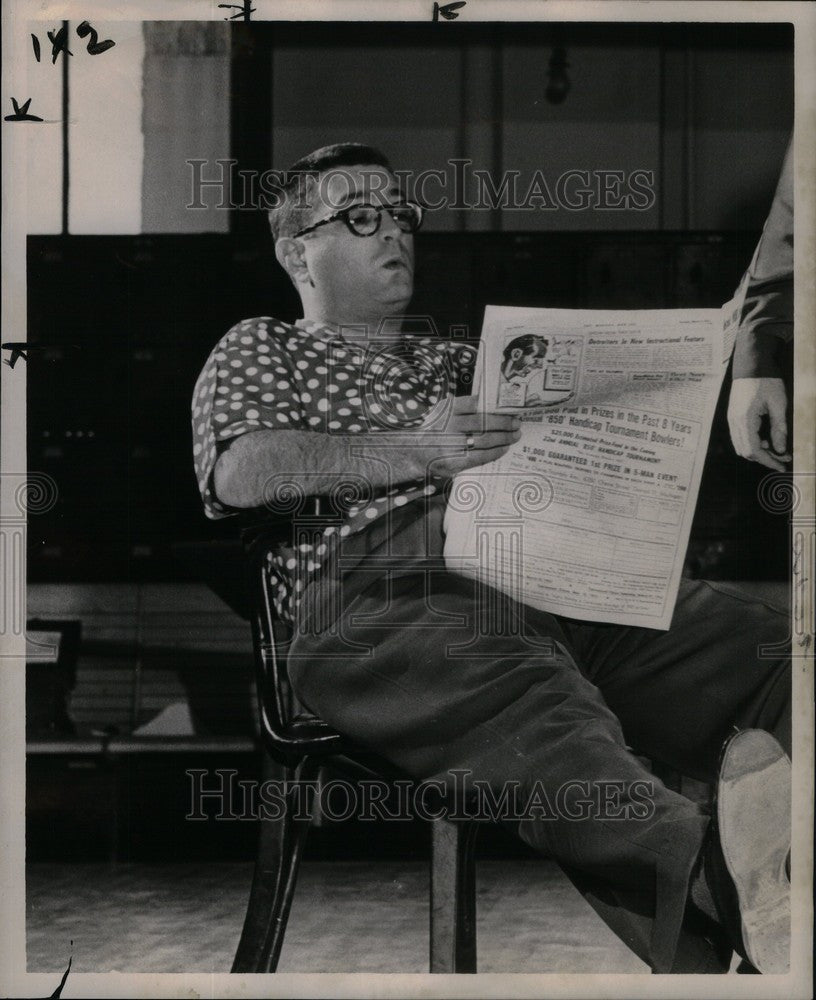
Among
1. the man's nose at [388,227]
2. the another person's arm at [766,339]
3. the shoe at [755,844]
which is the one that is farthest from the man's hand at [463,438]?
the shoe at [755,844]

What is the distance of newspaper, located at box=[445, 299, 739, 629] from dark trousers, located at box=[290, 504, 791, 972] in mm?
75

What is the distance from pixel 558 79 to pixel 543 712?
132 centimetres

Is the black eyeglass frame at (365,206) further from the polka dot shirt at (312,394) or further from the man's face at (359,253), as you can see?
the polka dot shirt at (312,394)

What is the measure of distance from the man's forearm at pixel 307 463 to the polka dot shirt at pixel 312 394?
16 millimetres

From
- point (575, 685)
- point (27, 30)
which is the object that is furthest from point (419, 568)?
point (27, 30)

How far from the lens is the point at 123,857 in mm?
2225

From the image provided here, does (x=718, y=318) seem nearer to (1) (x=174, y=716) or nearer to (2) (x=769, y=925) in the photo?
(2) (x=769, y=925)

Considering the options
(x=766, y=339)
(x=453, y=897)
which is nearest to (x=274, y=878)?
(x=453, y=897)

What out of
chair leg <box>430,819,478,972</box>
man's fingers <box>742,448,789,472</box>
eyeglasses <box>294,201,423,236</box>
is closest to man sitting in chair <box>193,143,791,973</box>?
eyeglasses <box>294,201,423,236</box>

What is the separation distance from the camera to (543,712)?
212 centimetres

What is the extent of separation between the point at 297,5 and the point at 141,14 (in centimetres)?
33

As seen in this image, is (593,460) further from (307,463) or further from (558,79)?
(558,79)

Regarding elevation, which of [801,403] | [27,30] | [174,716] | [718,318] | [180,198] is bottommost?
[174,716]

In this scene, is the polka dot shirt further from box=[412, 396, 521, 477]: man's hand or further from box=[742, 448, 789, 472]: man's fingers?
box=[742, 448, 789, 472]: man's fingers
